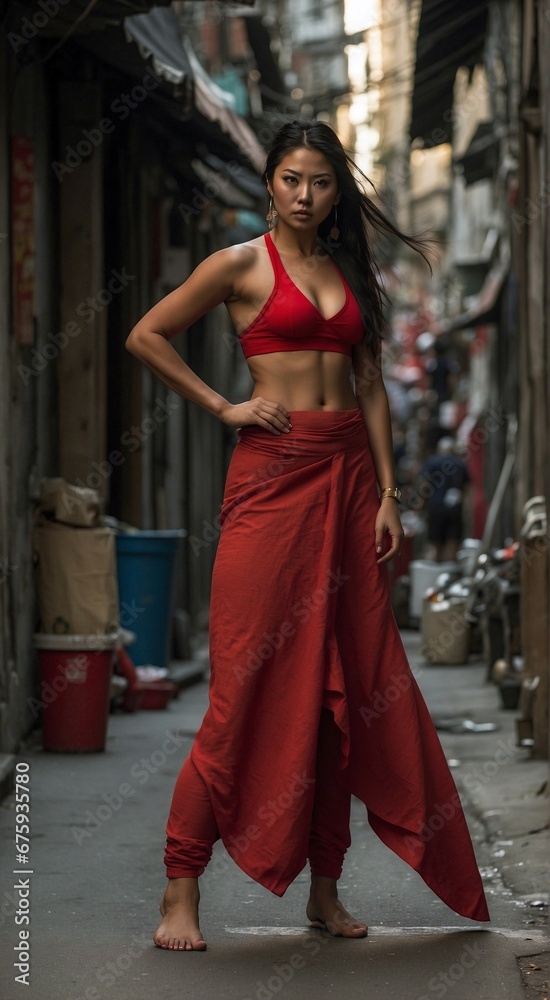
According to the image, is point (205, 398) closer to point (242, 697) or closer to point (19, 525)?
point (242, 697)

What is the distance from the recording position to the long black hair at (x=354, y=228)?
4.07 metres

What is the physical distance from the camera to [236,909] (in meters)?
4.59

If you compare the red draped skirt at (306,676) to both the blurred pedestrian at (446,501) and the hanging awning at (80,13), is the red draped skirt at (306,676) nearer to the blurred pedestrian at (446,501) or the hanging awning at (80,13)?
the hanging awning at (80,13)

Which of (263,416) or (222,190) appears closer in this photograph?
(263,416)

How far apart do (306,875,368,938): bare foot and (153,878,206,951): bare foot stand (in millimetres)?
373

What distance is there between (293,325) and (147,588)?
217 inches

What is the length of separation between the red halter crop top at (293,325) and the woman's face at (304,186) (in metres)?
0.13

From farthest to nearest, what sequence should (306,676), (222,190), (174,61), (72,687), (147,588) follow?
(222,190) < (147,588) < (174,61) < (72,687) < (306,676)

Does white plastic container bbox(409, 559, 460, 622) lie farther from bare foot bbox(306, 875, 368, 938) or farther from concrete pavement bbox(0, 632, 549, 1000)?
bare foot bbox(306, 875, 368, 938)

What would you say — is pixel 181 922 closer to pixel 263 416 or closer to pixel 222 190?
pixel 263 416

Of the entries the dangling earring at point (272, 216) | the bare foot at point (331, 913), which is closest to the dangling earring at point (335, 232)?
the dangling earring at point (272, 216)

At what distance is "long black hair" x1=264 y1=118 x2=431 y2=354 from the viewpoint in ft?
13.3
